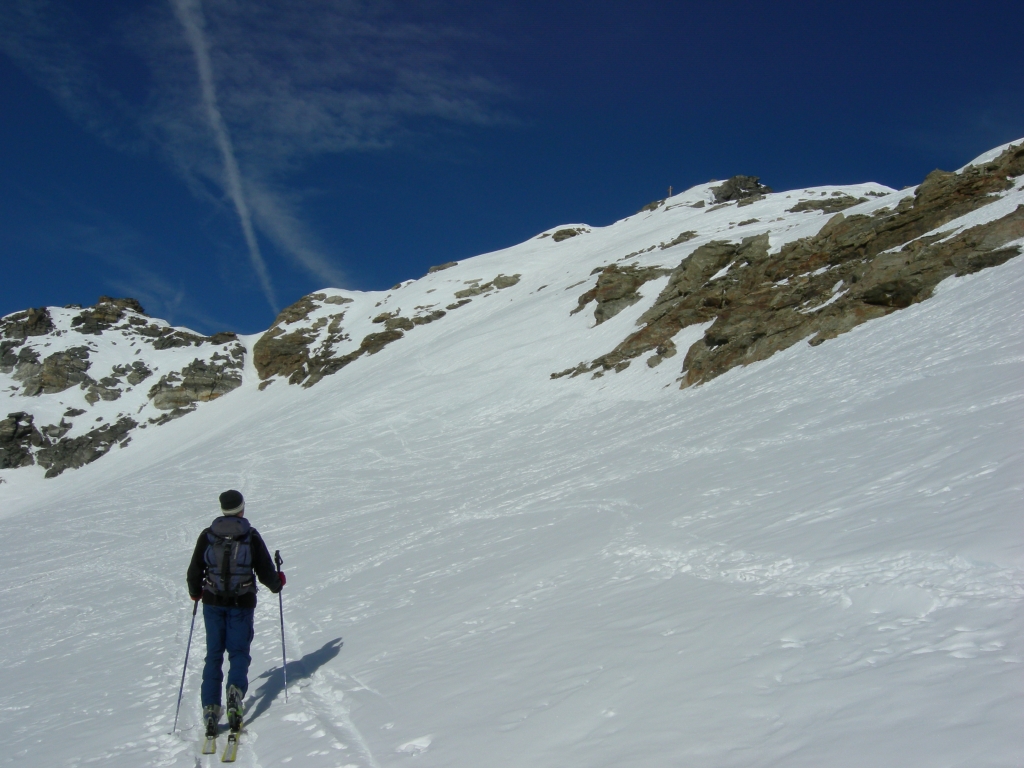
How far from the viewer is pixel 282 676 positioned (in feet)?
22.6

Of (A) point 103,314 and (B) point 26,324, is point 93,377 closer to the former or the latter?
(B) point 26,324

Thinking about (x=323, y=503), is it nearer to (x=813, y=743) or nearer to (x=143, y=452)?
(x=813, y=743)

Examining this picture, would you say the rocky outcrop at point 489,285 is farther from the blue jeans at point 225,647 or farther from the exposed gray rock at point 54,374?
the blue jeans at point 225,647

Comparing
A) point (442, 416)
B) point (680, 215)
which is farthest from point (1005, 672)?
point (680, 215)

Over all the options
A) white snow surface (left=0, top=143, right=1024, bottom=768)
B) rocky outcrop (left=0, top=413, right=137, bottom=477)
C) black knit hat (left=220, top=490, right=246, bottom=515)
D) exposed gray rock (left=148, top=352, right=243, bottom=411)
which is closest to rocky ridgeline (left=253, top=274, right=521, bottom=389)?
exposed gray rock (left=148, top=352, right=243, bottom=411)

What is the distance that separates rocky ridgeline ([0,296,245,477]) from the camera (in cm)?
5338

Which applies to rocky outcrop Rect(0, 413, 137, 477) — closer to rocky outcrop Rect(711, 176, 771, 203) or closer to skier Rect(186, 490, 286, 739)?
skier Rect(186, 490, 286, 739)

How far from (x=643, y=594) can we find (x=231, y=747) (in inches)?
147

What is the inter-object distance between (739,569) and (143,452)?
5198cm

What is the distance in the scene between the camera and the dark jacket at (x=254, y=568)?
595cm

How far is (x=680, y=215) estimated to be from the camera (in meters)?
63.1

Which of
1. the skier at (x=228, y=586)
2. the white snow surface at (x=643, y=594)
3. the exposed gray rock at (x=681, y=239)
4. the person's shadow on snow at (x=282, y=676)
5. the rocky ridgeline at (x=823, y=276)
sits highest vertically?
the exposed gray rock at (x=681, y=239)

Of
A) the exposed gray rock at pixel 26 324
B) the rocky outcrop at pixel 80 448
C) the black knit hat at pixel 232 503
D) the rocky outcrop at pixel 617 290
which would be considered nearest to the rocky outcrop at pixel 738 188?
the rocky outcrop at pixel 617 290

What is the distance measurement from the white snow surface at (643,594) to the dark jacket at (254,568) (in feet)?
3.24
